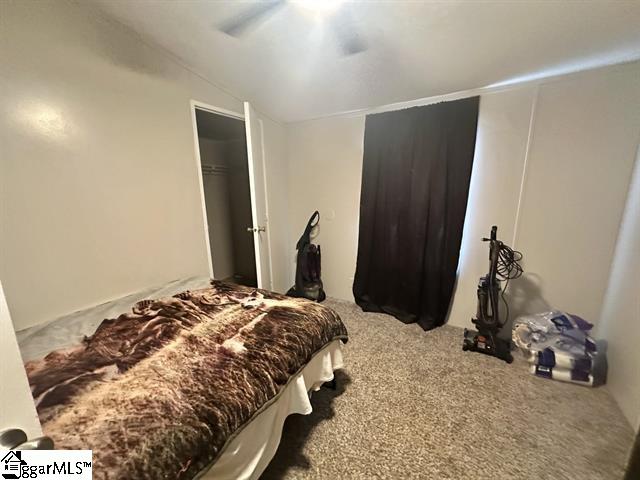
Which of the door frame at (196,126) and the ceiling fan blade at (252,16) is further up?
the ceiling fan blade at (252,16)

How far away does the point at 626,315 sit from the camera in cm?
175

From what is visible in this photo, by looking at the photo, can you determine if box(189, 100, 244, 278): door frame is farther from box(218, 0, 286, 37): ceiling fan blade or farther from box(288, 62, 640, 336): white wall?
box(288, 62, 640, 336): white wall

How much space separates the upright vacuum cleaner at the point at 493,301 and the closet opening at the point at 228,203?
2.69 metres

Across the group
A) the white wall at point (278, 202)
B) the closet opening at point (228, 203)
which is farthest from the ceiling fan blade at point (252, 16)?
the closet opening at point (228, 203)

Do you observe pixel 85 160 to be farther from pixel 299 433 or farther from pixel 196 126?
pixel 299 433

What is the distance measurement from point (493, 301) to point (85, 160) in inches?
128

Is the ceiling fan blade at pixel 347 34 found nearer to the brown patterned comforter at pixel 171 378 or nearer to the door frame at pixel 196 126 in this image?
the door frame at pixel 196 126

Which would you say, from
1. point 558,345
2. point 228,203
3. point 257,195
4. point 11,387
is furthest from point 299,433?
point 228,203

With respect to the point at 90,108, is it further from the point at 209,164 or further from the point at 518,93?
the point at 518,93

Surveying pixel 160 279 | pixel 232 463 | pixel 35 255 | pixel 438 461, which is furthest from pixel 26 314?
pixel 438 461

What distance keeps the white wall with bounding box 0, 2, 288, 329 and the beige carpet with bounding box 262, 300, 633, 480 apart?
171cm

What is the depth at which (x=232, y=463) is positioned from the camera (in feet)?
3.34

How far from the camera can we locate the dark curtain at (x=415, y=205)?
2.38 m

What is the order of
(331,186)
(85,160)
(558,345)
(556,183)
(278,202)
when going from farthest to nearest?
1. (278,202)
2. (331,186)
3. (556,183)
4. (558,345)
5. (85,160)
